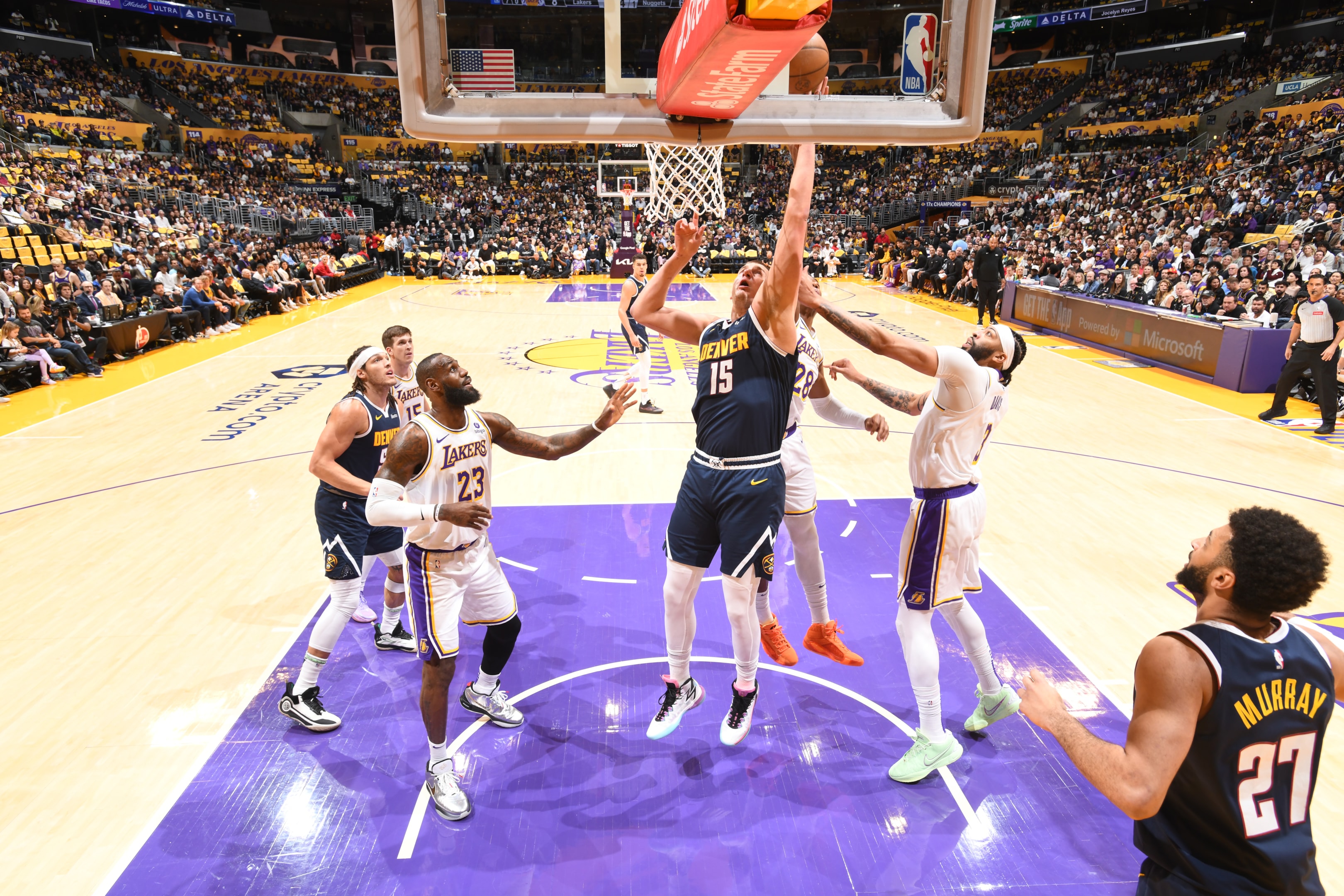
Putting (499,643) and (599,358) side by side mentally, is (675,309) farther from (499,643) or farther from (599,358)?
(599,358)

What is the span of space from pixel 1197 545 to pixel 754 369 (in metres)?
1.90

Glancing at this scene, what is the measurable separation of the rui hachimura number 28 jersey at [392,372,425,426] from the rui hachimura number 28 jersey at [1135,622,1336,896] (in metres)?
3.87

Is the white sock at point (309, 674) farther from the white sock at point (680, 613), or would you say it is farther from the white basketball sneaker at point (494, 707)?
the white sock at point (680, 613)

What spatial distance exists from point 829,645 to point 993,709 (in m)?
0.94

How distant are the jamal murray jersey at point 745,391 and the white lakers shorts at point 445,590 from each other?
118 centimetres

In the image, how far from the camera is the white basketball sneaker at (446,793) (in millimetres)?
3430

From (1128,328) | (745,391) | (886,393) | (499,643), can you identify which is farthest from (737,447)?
(1128,328)

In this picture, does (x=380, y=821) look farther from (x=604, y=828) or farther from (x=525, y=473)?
(x=525, y=473)

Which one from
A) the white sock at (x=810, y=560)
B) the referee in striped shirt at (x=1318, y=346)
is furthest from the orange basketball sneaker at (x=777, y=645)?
the referee in striped shirt at (x=1318, y=346)

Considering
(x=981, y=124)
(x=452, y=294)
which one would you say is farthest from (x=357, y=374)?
(x=452, y=294)

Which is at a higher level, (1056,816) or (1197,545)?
(1197,545)

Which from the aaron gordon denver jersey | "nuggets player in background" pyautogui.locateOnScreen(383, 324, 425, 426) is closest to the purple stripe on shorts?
the aaron gordon denver jersey

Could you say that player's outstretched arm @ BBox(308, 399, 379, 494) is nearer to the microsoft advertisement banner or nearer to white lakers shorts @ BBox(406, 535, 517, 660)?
white lakers shorts @ BBox(406, 535, 517, 660)

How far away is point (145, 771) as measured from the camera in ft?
12.4
